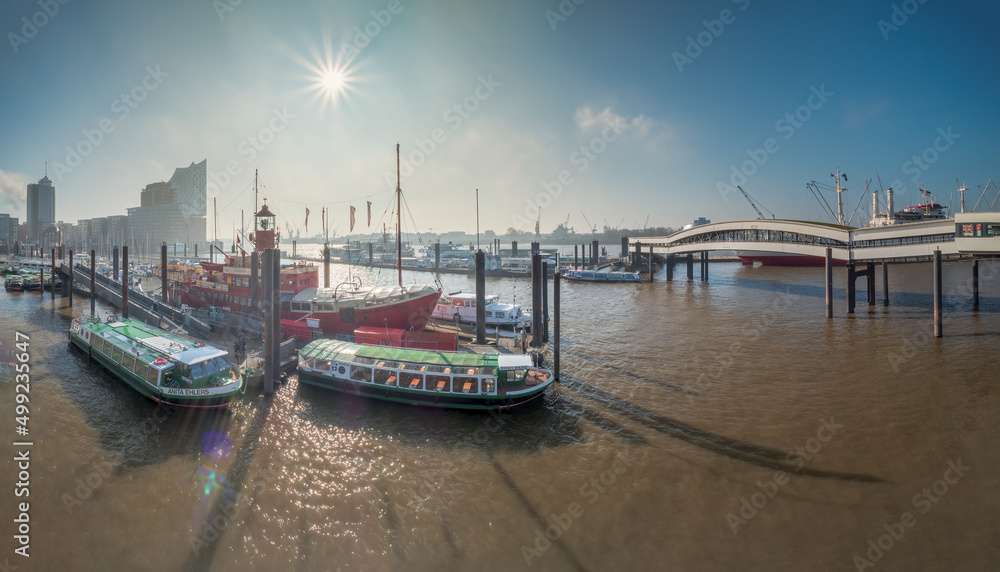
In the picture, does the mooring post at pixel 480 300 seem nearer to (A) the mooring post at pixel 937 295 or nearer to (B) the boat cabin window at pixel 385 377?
(B) the boat cabin window at pixel 385 377

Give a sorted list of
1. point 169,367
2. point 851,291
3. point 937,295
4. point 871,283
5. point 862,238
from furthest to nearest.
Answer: point 862,238, point 871,283, point 851,291, point 937,295, point 169,367

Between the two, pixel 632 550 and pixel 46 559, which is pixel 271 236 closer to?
pixel 46 559

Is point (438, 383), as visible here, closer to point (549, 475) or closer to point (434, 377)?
point (434, 377)

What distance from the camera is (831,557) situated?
1030cm

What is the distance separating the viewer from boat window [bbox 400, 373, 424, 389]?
1859 cm

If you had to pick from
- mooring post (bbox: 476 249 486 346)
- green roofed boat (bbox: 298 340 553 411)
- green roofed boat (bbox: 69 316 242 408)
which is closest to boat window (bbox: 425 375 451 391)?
green roofed boat (bbox: 298 340 553 411)

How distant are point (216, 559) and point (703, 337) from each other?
30.4m

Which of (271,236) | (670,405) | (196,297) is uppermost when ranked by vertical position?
(271,236)

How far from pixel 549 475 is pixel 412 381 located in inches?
295

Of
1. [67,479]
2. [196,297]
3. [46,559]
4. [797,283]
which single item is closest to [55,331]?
[196,297]

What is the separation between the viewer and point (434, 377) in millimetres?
18828

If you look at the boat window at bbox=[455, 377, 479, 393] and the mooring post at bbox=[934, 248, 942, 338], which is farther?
the mooring post at bbox=[934, 248, 942, 338]

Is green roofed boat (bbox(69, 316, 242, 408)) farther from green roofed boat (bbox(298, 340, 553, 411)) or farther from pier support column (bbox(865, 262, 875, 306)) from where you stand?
pier support column (bbox(865, 262, 875, 306))

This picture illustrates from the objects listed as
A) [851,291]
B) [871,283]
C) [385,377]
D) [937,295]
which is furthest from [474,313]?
[871,283]
